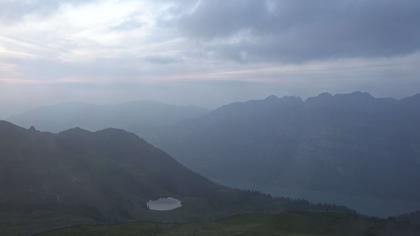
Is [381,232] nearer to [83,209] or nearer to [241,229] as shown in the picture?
[241,229]

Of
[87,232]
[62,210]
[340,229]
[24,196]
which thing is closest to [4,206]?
[24,196]

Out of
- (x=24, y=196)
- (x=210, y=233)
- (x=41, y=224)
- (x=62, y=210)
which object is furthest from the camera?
(x=24, y=196)

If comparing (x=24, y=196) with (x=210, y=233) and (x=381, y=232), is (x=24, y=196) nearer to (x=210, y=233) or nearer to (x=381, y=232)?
(x=210, y=233)

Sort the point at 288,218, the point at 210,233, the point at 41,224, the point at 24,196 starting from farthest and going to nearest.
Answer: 1. the point at 24,196
2. the point at 41,224
3. the point at 288,218
4. the point at 210,233

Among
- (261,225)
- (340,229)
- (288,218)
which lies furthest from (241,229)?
(340,229)

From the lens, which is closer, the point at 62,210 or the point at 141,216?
the point at 62,210

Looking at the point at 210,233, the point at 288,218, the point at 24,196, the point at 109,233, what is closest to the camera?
the point at 210,233
